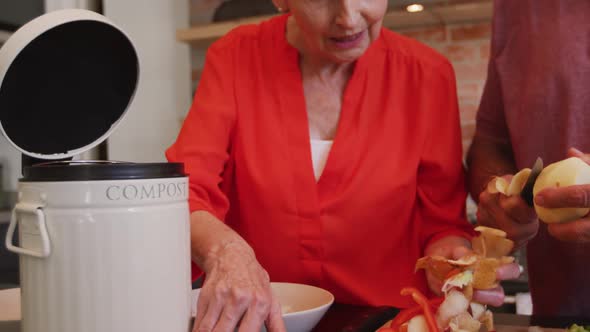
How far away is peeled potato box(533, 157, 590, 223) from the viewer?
0.76 meters

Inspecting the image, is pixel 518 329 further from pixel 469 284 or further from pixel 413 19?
pixel 413 19

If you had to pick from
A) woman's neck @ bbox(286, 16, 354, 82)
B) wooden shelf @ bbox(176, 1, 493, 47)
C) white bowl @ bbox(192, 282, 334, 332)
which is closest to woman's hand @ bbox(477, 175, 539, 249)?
white bowl @ bbox(192, 282, 334, 332)

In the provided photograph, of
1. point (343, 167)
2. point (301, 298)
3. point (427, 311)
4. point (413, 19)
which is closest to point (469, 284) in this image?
point (427, 311)

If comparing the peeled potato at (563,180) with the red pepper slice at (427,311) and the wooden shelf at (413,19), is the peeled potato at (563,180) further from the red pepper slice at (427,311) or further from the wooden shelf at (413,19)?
the wooden shelf at (413,19)

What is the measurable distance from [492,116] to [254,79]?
46cm

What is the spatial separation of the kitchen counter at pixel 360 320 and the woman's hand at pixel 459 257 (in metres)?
0.05

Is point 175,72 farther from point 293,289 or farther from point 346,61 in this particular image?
point 293,289

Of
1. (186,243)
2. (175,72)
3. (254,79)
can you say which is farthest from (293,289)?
(175,72)

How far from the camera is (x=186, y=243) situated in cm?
61

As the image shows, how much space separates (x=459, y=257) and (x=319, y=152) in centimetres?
34

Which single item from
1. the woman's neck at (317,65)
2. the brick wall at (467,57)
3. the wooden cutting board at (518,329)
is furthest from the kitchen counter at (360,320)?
the brick wall at (467,57)

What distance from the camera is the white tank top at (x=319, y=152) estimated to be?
1.14 m

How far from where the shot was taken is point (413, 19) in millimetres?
2506

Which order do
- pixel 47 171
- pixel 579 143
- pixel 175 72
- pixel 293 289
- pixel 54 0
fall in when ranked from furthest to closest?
pixel 175 72
pixel 54 0
pixel 579 143
pixel 293 289
pixel 47 171
